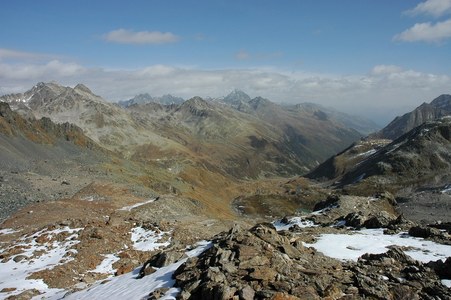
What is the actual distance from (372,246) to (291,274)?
1092 cm

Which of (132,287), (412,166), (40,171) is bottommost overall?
(412,166)

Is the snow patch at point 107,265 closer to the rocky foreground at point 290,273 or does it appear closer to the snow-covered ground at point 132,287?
the snow-covered ground at point 132,287

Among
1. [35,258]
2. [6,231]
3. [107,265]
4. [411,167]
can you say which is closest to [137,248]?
[107,265]

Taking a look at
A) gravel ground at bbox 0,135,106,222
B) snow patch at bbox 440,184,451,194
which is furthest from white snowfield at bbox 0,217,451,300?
snow patch at bbox 440,184,451,194

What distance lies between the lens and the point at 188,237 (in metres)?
37.9

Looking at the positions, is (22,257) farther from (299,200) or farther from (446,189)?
(299,200)

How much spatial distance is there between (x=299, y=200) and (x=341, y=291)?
121 meters

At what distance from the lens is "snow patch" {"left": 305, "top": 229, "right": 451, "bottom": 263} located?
25.1 metres

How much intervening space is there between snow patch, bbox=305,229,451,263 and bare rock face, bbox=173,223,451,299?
2.28m

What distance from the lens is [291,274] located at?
18.9 metres

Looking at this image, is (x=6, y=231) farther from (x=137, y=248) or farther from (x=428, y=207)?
(x=428, y=207)

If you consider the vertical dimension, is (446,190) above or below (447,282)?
below

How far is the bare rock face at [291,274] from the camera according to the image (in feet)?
57.0

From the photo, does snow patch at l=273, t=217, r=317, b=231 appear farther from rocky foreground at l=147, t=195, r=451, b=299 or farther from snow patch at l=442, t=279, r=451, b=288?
snow patch at l=442, t=279, r=451, b=288
